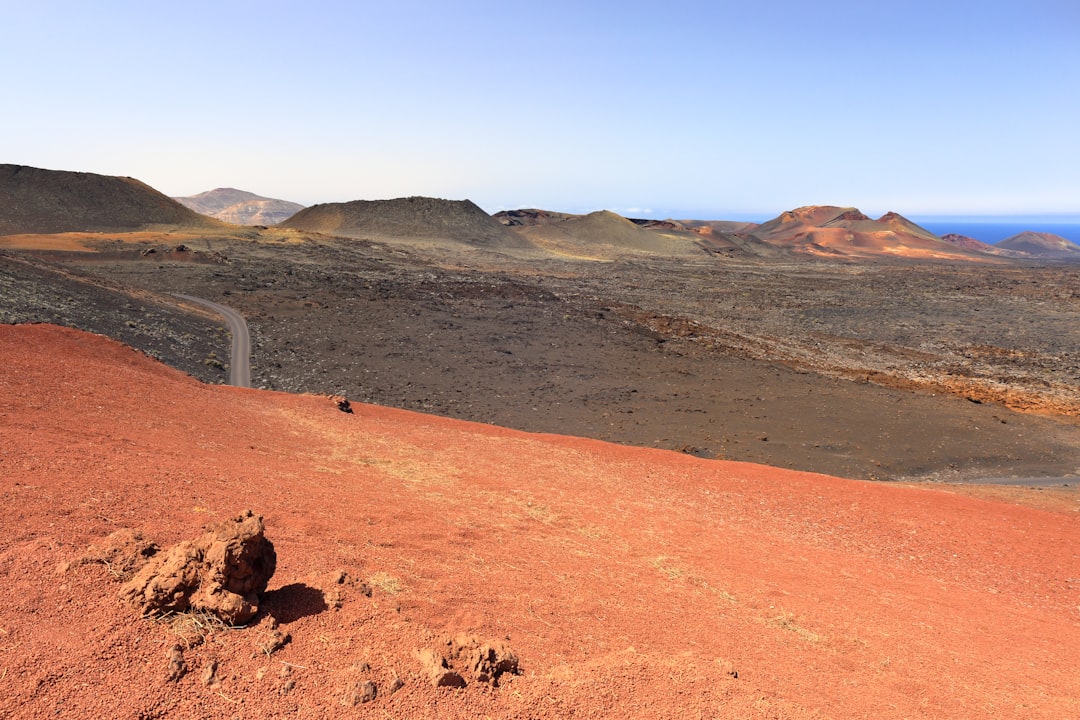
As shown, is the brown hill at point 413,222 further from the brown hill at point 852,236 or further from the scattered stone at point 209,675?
the scattered stone at point 209,675

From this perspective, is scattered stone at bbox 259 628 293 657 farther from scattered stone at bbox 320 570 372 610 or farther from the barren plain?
the barren plain

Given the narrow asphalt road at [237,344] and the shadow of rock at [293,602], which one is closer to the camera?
the shadow of rock at [293,602]

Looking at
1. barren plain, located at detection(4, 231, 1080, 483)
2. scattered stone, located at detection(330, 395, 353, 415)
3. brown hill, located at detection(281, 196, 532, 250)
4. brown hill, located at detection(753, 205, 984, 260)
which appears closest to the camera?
scattered stone, located at detection(330, 395, 353, 415)

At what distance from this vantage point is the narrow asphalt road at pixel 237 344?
22.3 m

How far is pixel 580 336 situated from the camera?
32531 mm

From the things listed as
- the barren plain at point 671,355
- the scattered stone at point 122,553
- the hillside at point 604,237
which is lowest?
the barren plain at point 671,355

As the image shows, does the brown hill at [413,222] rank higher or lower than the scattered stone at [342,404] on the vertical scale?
higher

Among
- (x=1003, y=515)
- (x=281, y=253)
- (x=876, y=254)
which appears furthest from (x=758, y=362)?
(x=876, y=254)

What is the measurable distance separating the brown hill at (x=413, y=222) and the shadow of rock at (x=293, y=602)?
8384cm

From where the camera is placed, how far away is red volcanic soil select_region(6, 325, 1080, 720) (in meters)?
3.66

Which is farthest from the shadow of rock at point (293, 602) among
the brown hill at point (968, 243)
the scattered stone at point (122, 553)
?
the brown hill at point (968, 243)

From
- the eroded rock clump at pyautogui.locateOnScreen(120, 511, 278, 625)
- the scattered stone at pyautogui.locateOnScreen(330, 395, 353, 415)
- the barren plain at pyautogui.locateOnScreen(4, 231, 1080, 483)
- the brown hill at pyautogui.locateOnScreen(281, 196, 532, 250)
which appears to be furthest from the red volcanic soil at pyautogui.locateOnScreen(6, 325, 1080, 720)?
the brown hill at pyautogui.locateOnScreen(281, 196, 532, 250)

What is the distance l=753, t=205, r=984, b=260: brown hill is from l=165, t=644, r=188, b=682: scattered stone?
123544mm

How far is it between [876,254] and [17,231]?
13575 centimetres
